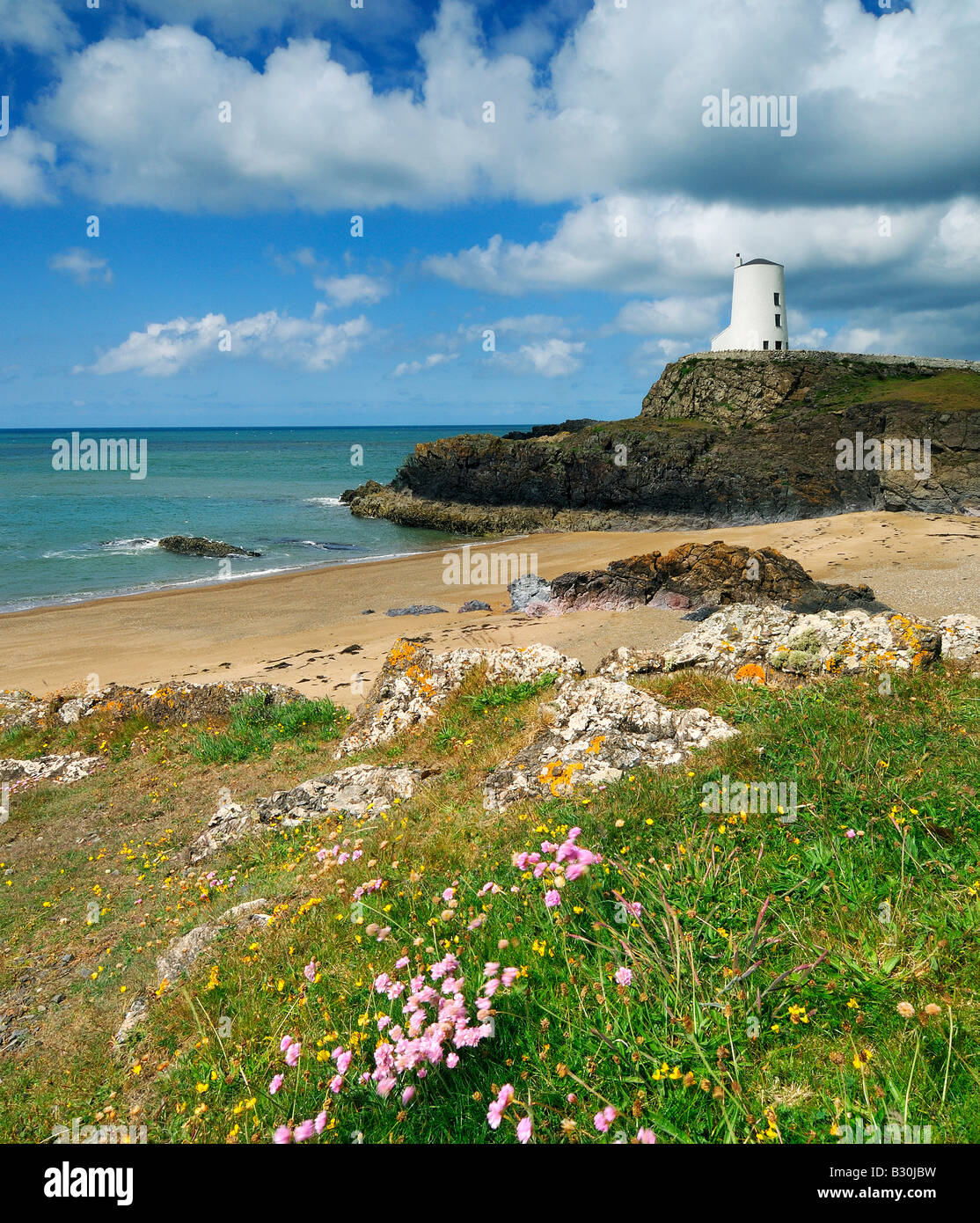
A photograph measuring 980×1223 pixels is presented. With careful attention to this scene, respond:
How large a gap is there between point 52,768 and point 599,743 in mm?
7311

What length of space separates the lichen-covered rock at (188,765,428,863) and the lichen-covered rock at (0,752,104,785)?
3075mm

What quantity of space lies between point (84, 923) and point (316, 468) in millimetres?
88441

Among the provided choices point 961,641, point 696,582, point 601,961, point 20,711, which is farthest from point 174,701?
point 696,582

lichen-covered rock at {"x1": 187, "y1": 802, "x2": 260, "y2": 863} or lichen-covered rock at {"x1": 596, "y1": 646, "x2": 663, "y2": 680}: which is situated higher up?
lichen-covered rock at {"x1": 596, "y1": 646, "x2": 663, "y2": 680}

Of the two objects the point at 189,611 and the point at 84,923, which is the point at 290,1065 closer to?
the point at 84,923

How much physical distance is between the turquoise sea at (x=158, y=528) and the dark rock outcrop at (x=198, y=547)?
608 mm

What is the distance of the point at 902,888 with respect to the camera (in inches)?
118

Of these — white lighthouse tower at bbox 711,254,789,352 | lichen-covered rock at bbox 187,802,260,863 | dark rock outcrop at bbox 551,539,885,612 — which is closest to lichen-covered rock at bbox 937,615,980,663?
lichen-covered rock at bbox 187,802,260,863

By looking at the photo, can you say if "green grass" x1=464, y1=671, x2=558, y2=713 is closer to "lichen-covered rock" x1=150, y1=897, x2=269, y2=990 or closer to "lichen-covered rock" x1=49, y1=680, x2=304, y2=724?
"lichen-covered rock" x1=150, y1=897, x2=269, y2=990

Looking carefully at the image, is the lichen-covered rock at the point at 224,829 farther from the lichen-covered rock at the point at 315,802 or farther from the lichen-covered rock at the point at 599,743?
the lichen-covered rock at the point at 599,743

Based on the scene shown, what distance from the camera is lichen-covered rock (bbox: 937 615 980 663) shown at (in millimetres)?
6281

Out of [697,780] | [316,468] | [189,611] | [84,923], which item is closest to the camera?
[697,780]

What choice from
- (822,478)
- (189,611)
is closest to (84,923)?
(189,611)

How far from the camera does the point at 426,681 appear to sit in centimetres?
832
